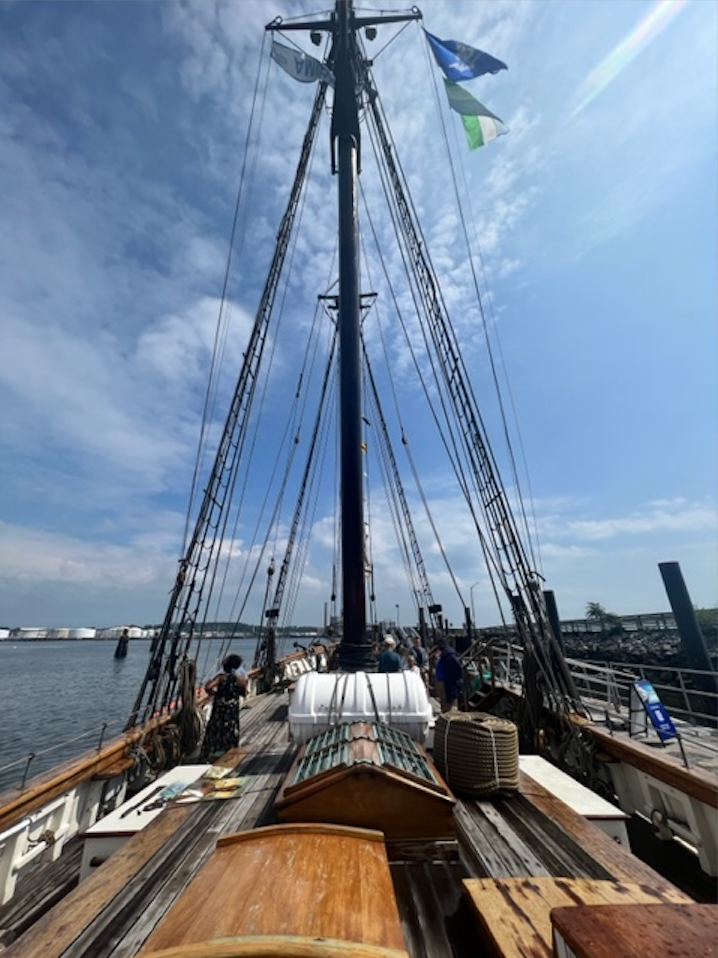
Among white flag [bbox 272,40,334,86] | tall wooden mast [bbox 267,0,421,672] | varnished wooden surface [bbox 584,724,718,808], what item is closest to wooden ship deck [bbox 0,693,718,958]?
varnished wooden surface [bbox 584,724,718,808]

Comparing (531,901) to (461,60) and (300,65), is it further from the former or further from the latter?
(300,65)

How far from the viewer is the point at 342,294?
12.6 metres

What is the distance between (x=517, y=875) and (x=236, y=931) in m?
2.31

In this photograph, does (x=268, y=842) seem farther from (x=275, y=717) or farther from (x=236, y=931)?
(x=275, y=717)

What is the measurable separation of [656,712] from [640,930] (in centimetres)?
589

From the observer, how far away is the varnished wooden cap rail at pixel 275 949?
1.58 metres

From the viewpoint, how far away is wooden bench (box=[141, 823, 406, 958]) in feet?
5.91

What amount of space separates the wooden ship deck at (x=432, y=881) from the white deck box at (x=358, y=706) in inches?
44.1

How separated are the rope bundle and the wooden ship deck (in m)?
0.16

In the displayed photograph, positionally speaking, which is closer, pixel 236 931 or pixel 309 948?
pixel 309 948

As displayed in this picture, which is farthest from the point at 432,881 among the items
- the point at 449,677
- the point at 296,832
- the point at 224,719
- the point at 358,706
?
the point at 449,677

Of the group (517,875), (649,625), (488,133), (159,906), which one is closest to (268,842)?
(159,906)

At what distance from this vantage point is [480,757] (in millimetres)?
4547

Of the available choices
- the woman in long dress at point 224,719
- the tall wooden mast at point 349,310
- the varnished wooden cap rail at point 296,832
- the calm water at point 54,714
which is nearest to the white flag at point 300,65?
the tall wooden mast at point 349,310
